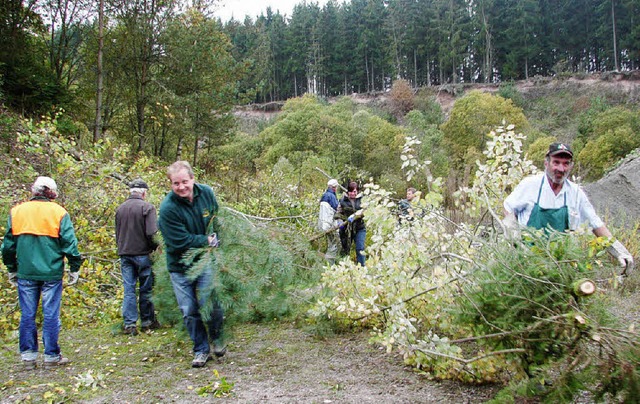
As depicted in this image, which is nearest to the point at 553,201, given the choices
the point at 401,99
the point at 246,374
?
the point at 246,374

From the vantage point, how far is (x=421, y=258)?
388 centimetres

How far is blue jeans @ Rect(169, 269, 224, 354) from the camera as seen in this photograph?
12.8 ft

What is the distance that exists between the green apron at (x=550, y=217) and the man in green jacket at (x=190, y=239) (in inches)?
97.3

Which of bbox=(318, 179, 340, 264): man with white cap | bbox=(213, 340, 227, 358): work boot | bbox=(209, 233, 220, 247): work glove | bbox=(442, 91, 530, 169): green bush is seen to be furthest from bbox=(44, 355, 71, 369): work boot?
bbox=(442, 91, 530, 169): green bush

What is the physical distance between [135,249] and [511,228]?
4.09 m

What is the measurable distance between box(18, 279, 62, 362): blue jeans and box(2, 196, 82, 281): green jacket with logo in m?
0.12

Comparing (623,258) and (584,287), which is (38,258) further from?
(623,258)

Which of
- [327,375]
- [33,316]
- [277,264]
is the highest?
[277,264]

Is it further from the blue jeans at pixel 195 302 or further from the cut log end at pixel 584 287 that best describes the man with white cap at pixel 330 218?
the cut log end at pixel 584 287

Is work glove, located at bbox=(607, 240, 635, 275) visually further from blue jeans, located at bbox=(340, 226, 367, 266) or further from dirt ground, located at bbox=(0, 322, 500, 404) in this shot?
blue jeans, located at bbox=(340, 226, 367, 266)

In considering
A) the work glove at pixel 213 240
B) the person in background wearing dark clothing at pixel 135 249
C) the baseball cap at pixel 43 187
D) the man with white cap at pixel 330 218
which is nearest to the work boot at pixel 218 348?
Result: the work glove at pixel 213 240

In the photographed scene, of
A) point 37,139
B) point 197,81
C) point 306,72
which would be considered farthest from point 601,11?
→ point 37,139

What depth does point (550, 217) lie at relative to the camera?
3.34 metres

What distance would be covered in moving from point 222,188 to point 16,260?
692 centimetres
